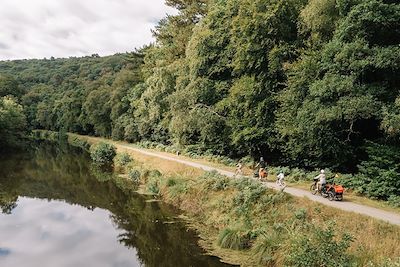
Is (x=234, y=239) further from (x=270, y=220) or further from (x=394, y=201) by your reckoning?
(x=394, y=201)

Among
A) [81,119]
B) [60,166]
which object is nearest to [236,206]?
[60,166]

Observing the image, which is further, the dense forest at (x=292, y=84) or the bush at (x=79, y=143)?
the bush at (x=79, y=143)

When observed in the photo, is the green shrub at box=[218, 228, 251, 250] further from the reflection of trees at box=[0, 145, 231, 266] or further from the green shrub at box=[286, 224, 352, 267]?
the green shrub at box=[286, 224, 352, 267]

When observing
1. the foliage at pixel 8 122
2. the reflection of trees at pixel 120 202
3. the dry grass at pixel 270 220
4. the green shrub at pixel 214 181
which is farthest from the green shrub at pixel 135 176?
the foliage at pixel 8 122

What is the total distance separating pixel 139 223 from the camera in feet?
82.5

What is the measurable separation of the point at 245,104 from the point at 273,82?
3.06 metres

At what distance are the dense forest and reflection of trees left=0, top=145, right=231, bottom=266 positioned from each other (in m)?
10.6

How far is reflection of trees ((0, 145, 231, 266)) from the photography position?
771 inches

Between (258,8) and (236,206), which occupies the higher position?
(258,8)

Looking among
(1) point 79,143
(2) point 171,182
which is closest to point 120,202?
(2) point 171,182

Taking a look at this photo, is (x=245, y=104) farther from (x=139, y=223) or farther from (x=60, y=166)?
(x=60, y=166)

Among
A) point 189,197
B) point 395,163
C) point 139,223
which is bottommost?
point 139,223

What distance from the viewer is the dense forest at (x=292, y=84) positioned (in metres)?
23.3

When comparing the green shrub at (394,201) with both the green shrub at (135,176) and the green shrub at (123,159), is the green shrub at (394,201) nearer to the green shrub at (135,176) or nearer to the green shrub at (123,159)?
the green shrub at (135,176)
